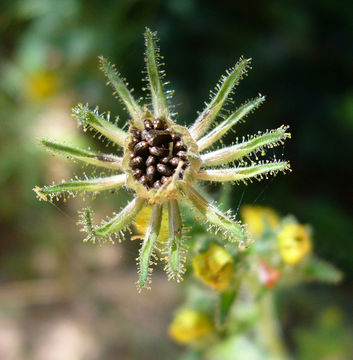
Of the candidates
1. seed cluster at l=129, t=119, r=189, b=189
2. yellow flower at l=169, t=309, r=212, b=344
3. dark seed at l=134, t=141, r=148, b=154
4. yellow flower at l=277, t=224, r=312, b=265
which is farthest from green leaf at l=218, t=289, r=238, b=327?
dark seed at l=134, t=141, r=148, b=154

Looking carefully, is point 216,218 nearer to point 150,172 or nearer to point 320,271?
point 150,172

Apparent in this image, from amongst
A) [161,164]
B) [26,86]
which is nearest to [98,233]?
[161,164]

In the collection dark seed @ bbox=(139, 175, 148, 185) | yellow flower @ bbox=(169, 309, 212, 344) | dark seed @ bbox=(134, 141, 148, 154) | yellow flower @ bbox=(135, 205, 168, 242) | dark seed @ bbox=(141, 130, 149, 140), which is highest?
dark seed @ bbox=(141, 130, 149, 140)

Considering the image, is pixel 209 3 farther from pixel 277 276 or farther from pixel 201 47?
pixel 277 276

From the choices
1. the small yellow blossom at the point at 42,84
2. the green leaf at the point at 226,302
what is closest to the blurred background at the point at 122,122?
the small yellow blossom at the point at 42,84

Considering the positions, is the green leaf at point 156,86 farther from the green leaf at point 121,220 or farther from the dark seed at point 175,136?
the green leaf at point 121,220

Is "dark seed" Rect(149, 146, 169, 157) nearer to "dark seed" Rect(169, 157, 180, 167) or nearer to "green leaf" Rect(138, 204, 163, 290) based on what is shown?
"dark seed" Rect(169, 157, 180, 167)
